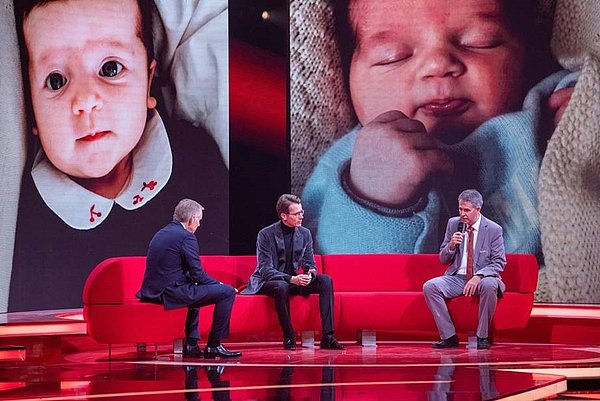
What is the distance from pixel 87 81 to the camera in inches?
322

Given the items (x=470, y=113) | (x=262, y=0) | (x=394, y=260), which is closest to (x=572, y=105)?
(x=470, y=113)

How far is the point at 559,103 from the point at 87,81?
13.1 ft

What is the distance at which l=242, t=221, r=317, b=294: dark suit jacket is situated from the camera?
21.9ft

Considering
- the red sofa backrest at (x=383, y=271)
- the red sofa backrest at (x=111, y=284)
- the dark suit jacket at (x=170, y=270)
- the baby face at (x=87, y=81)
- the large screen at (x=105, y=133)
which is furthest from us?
the baby face at (x=87, y=81)

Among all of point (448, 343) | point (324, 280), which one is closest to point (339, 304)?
point (324, 280)

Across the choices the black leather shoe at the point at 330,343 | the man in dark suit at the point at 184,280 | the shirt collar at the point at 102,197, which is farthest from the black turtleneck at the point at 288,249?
the shirt collar at the point at 102,197

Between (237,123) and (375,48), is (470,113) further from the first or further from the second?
(237,123)

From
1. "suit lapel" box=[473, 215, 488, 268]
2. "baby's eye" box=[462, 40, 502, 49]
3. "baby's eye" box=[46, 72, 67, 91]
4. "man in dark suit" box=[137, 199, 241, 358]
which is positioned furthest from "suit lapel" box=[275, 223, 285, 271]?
"baby's eye" box=[462, 40, 502, 49]

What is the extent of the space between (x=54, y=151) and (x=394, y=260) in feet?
9.96

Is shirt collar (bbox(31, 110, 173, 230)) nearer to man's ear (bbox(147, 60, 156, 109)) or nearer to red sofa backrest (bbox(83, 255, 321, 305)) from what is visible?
man's ear (bbox(147, 60, 156, 109))

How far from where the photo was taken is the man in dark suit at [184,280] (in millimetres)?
6051

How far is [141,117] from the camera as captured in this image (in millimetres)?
8359

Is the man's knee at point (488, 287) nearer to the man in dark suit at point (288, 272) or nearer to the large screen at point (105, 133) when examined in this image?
the man in dark suit at point (288, 272)

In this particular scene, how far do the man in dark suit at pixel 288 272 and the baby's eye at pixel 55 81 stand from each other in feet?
8.30
